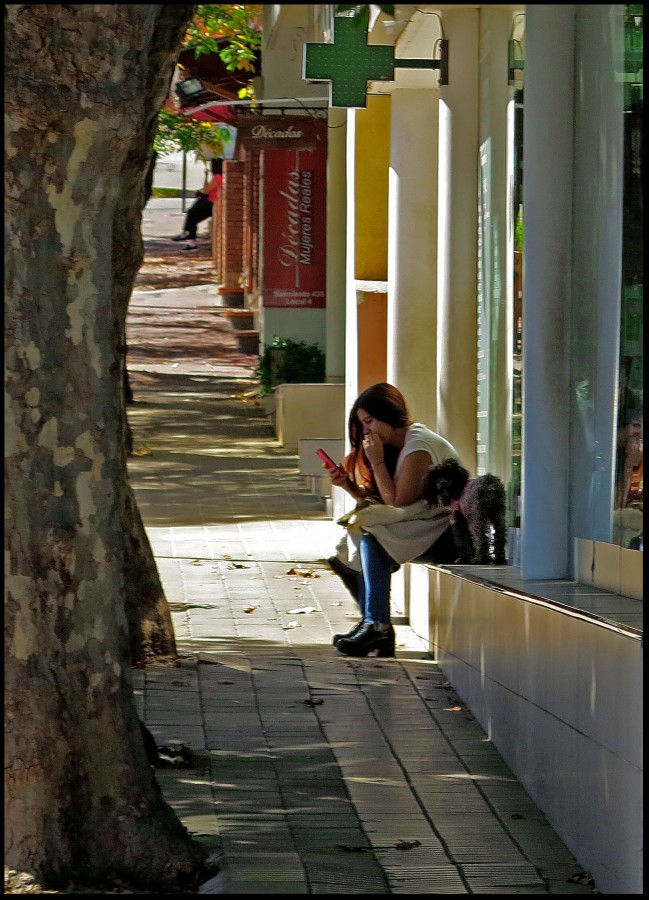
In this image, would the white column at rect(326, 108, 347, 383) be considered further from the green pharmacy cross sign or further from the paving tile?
the green pharmacy cross sign

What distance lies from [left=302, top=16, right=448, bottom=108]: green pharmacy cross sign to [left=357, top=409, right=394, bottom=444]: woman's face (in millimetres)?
2540

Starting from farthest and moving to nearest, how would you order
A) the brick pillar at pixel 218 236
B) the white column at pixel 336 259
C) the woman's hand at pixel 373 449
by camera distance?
the brick pillar at pixel 218 236 < the white column at pixel 336 259 < the woman's hand at pixel 373 449

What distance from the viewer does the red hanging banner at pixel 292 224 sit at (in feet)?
70.8

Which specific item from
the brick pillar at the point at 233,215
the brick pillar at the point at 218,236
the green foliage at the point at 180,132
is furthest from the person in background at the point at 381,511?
the brick pillar at the point at 218,236

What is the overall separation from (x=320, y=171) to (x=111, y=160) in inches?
695

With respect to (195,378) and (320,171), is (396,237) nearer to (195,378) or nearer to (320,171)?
(320,171)

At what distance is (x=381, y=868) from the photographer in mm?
4660

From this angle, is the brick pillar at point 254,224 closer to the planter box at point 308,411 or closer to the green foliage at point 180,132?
the green foliage at point 180,132

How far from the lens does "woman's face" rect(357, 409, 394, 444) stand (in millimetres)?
8266

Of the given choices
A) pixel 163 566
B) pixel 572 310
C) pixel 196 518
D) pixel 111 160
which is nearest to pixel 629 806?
pixel 111 160

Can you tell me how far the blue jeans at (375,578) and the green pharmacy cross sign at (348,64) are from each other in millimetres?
3315

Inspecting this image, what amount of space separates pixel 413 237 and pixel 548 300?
12.1 feet

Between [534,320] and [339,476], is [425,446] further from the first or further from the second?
[534,320]

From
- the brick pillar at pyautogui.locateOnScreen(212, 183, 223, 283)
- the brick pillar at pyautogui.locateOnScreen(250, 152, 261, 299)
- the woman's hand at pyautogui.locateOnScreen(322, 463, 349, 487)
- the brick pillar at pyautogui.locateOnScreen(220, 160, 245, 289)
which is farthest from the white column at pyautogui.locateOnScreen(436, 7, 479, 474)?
the brick pillar at pyautogui.locateOnScreen(212, 183, 223, 283)
